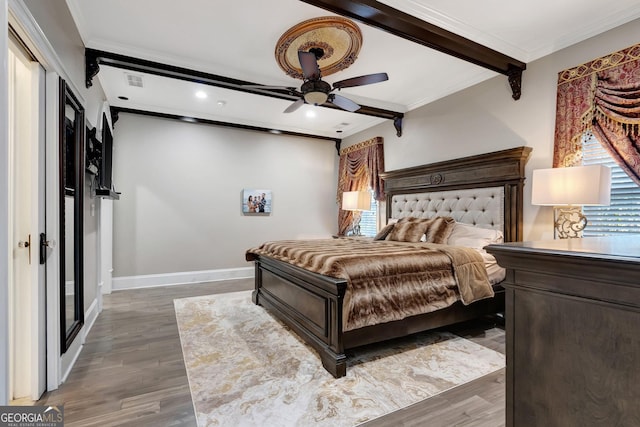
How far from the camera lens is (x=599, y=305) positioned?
831 millimetres

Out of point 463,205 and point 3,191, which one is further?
point 463,205

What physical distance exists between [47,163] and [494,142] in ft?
13.9

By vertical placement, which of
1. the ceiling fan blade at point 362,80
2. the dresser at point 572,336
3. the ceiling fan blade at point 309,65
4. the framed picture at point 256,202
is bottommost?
the dresser at point 572,336

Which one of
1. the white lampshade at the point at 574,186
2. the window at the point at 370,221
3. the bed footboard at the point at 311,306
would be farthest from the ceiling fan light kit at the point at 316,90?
the window at the point at 370,221

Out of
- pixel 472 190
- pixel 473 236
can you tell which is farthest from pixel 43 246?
pixel 472 190

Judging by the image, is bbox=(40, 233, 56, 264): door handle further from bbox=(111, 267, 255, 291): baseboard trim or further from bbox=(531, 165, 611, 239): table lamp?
bbox=(531, 165, 611, 239): table lamp

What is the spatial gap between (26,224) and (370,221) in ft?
16.3

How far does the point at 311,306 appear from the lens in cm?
265

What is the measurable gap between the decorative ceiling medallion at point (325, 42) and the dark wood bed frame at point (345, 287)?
6.64 feet

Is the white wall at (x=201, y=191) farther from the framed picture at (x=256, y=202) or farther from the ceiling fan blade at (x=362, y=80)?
the ceiling fan blade at (x=362, y=80)

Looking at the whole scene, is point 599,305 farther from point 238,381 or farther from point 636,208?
point 636,208

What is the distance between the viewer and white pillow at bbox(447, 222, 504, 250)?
3412 mm

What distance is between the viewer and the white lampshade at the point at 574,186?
2.43 m

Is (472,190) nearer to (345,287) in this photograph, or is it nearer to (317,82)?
(317,82)
